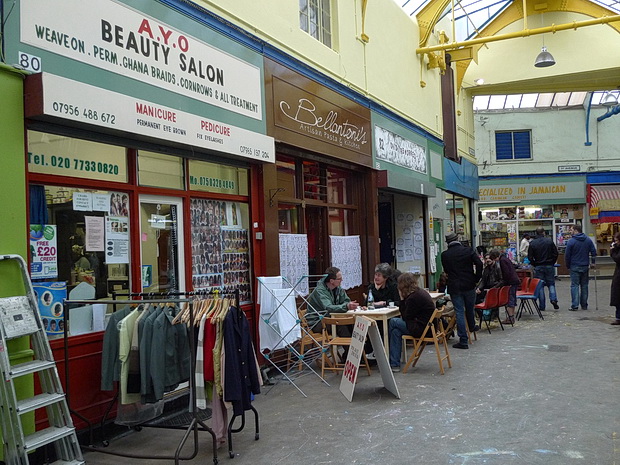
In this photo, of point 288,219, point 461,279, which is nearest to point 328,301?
point 288,219

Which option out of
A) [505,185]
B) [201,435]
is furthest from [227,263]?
[505,185]

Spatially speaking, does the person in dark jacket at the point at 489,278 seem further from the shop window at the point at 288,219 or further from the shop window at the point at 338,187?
the shop window at the point at 288,219

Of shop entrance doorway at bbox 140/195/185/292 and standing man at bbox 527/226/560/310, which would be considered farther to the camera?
standing man at bbox 527/226/560/310

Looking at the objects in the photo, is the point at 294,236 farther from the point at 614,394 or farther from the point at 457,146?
the point at 457,146

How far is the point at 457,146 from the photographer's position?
18219 mm

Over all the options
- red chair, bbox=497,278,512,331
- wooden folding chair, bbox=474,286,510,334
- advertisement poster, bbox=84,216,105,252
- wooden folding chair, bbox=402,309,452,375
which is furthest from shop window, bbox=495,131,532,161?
advertisement poster, bbox=84,216,105,252

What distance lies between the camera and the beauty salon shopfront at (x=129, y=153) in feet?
16.4

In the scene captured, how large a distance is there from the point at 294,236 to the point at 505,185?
19.0 metres

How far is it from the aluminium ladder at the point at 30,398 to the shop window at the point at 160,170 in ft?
6.36

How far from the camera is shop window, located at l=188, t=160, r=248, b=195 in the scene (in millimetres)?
7047

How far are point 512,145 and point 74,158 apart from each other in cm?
2360

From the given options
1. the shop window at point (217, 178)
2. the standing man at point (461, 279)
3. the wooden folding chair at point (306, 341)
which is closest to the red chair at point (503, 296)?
the standing man at point (461, 279)

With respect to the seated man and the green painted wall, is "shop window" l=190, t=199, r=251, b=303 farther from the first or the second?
the green painted wall

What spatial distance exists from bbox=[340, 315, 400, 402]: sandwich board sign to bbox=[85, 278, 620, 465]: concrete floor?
0.13 metres
